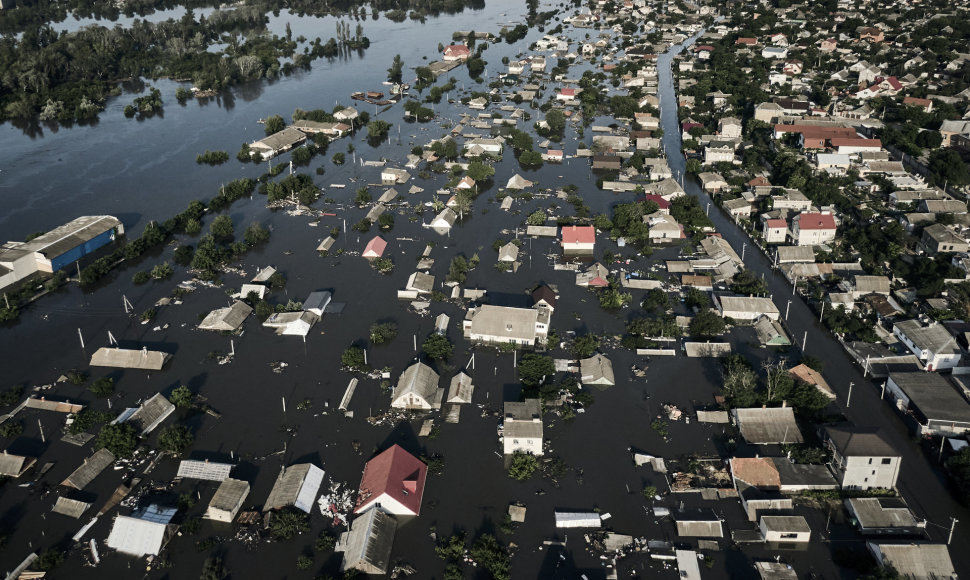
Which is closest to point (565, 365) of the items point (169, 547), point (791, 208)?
point (169, 547)

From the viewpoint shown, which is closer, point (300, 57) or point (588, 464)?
point (588, 464)

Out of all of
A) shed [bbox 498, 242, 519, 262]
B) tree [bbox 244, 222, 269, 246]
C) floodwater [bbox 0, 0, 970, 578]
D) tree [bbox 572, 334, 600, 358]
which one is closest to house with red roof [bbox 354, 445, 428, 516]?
floodwater [bbox 0, 0, 970, 578]

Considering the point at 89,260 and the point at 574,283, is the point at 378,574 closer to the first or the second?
the point at 574,283

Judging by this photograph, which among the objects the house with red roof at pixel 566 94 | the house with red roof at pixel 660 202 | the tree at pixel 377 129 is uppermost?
the house with red roof at pixel 566 94

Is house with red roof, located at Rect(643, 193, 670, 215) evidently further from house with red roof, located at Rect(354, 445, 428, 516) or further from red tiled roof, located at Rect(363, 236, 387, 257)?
house with red roof, located at Rect(354, 445, 428, 516)

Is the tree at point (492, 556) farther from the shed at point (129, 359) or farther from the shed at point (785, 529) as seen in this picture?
the shed at point (129, 359)

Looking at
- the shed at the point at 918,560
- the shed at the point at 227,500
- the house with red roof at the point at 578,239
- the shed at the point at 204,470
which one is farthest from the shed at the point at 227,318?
the shed at the point at 918,560
